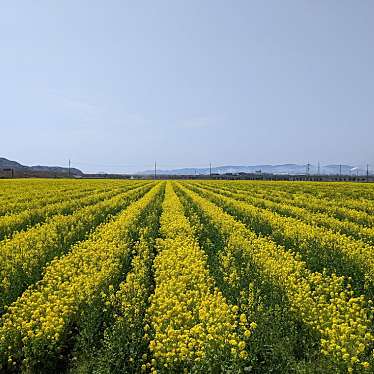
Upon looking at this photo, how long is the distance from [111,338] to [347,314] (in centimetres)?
329

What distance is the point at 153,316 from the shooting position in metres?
6.39

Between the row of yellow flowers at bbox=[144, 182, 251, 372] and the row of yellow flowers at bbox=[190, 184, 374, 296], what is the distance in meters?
3.02

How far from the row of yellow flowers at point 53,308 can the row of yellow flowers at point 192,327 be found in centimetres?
115

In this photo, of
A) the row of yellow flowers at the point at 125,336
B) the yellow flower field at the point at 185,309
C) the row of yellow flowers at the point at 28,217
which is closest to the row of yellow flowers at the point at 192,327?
the yellow flower field at the point at 185,309

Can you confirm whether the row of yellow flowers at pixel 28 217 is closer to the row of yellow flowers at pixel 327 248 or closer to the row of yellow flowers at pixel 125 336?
the row of yellow flowers at pixel 125 336

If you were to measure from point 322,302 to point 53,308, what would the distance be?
409cm

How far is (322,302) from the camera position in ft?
22.0

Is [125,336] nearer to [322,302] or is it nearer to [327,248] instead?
[322,302]

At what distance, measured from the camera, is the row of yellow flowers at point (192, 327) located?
5172mm

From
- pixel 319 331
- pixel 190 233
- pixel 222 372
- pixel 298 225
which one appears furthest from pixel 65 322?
pixel 298 225

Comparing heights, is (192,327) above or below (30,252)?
below

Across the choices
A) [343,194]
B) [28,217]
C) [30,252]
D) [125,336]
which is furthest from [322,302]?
[343,194]

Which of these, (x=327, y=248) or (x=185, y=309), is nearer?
(x=185, y=309)

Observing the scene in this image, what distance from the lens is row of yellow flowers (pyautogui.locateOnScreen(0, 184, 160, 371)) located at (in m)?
5.80
